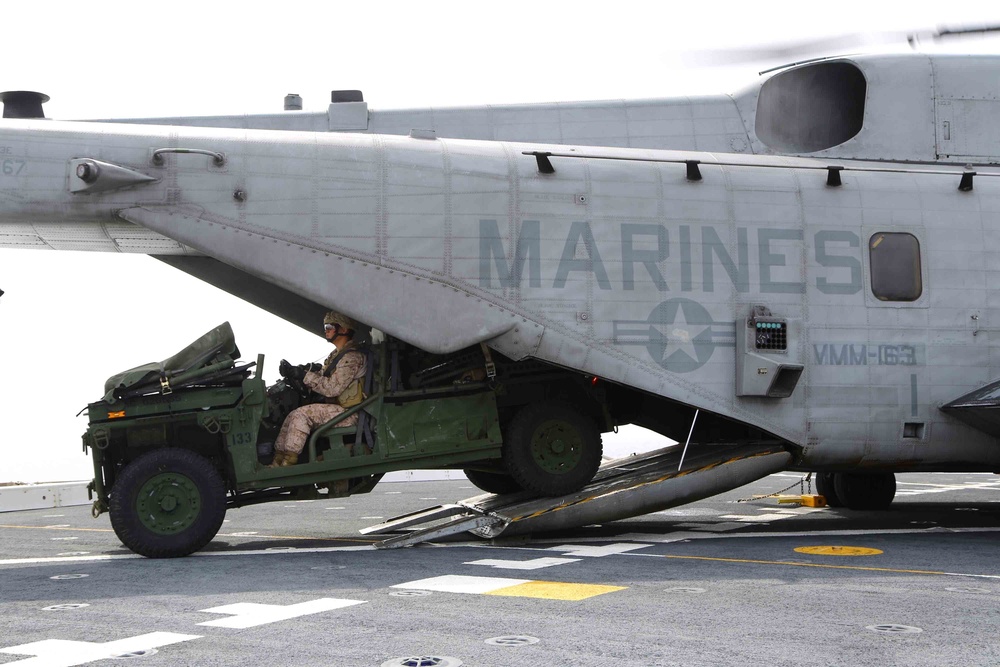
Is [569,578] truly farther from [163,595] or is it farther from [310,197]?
[310,197]

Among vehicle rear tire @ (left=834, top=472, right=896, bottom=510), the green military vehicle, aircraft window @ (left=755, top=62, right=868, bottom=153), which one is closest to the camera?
the green military vehicle

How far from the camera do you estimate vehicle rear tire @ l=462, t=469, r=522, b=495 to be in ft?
40.3

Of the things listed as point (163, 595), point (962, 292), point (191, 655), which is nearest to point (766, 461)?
point (962, 292)

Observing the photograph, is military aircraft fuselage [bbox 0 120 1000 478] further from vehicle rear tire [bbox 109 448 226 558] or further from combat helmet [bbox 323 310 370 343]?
vehicle rear tire [bbox 109 448 226 558]

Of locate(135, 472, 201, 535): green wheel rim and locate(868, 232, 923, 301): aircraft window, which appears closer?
locate(135, 472, 201, 535): green wheel rim

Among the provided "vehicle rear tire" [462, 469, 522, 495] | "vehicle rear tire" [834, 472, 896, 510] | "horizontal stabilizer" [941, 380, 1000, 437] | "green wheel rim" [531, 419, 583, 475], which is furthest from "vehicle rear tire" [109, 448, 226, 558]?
"vehicle rear tire" [834, 472, 896, 510]

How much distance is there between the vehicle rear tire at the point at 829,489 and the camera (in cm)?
1454

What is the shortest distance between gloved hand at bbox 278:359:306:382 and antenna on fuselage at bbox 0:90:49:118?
3.67 metres

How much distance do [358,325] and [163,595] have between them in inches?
180

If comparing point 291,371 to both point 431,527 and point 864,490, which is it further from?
point 864,490

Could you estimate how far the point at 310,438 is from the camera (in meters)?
10.0

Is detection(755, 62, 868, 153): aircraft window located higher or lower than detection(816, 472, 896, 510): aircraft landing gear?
higher

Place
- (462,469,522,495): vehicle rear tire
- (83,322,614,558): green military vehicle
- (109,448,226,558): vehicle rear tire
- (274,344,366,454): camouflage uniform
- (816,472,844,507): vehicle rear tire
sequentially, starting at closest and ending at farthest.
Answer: (109,448,226,558): vehicle rear tire
(83,322,614,558): green military vehicle
(274,344,366,454): camouflage uniform
(462,469,522,495): vehicle rear tire
(816,472,844,507): vehicle rear tire

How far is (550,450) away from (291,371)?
2887 millimetres
